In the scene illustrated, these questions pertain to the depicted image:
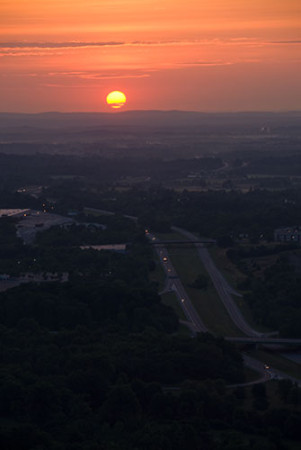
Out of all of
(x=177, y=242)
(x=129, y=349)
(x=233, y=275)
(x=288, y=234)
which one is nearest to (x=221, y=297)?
(x=233, y=275)

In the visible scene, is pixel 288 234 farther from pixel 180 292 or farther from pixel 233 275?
pixel 180 292

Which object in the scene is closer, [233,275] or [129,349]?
[129,349]

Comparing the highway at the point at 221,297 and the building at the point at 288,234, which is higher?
the building at the point at 288,234

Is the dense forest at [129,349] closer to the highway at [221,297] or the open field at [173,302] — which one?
the highway at [221,297]

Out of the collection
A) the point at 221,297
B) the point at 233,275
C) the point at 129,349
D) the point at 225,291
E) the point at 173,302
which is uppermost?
the point at 233,275

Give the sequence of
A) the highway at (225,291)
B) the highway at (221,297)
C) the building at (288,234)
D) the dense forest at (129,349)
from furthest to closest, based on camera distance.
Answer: the building at (288,234) → the highway at (225,291) → the highway at (221,297) → the dense forest at (129,349)

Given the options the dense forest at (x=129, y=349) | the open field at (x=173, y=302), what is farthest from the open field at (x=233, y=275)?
the open field at (x=173, y=302)

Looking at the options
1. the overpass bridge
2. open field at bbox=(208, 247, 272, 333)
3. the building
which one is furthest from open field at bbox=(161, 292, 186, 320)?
the building

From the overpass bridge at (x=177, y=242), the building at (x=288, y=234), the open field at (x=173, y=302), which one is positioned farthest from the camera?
the building at (x=288, y=234)
